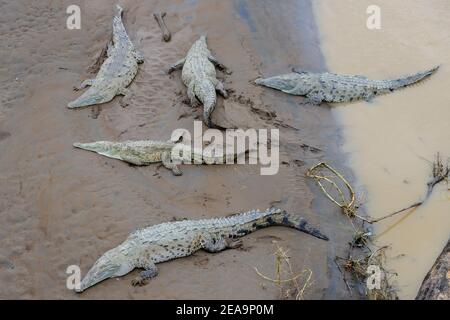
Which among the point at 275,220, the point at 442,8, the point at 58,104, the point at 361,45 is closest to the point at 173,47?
the point at 58,104

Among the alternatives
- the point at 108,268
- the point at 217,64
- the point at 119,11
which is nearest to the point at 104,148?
the point at 108,268

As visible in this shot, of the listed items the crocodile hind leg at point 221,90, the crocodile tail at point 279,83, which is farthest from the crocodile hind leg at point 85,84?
the crocodile tail at point 279,83

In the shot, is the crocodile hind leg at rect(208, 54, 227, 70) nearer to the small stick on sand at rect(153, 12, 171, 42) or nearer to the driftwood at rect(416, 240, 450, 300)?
the small stick on sand at rect(153, 12, 171, 42)

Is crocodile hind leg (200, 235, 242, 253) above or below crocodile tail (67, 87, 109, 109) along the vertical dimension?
below

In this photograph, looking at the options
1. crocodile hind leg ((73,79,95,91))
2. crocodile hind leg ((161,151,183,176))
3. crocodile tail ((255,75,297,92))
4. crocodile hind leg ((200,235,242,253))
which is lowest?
crocodile hind leg ((200,235,242,253))

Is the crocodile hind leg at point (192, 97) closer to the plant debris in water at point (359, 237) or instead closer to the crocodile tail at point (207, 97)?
the crocodile tail at point (207, 97)

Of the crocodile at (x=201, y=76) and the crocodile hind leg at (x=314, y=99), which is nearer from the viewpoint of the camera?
the crocodile at (x=201, y=76)

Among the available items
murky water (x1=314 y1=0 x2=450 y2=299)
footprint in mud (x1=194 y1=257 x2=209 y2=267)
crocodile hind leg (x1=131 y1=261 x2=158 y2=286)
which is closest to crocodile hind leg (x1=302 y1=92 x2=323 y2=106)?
murky water (x1=314 y1=0 x2=450 y2=299)

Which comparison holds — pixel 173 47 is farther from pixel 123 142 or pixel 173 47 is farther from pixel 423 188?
pixel 423 188
